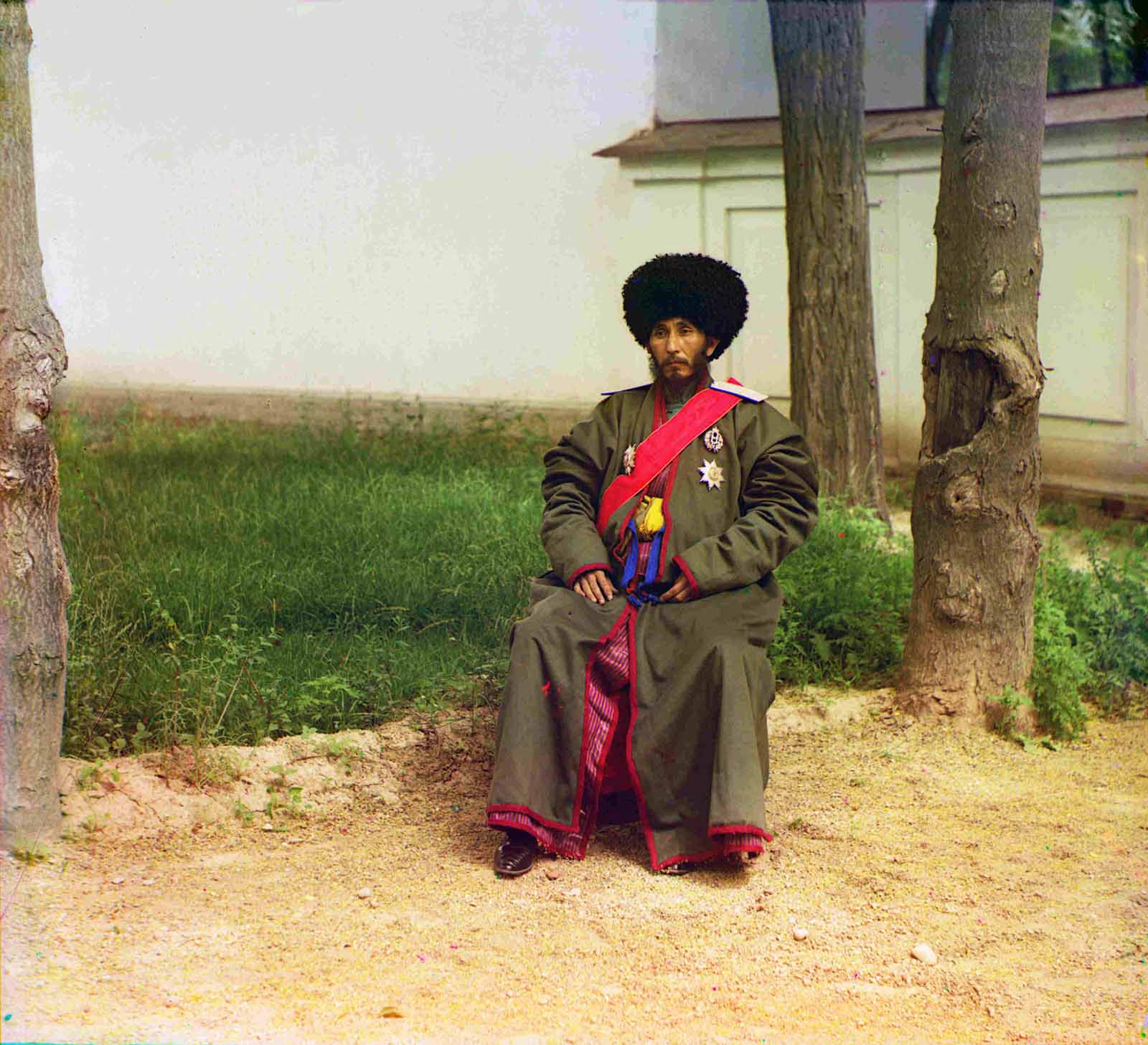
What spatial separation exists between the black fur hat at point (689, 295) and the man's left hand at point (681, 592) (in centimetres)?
74

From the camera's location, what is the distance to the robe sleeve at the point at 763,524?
400cm

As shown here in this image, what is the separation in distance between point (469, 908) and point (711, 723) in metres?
0.81

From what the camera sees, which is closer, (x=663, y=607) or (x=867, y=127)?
(x=663, y=607)

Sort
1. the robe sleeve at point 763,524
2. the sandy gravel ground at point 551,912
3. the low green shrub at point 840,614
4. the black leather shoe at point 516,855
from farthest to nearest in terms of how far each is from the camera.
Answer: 1. the low green shrub at point 840,614
2. the robe sleeve at point 763,524
3. the black leather shoe at point 516,855
4. the sandy gravel ground at point 551,912

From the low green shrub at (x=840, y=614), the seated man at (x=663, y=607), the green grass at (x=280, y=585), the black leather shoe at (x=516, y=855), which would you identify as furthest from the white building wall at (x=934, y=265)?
the black leather shoe at (x=516, y=855)

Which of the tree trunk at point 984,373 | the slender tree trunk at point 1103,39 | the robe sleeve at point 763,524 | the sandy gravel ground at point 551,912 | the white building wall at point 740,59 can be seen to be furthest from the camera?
the slender tree trunk at point 1103,39

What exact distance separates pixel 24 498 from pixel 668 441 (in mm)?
1758

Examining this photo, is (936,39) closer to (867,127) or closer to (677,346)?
(867,127)

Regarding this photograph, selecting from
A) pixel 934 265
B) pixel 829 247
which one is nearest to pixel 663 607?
pixel 829 247

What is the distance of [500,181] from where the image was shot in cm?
1030

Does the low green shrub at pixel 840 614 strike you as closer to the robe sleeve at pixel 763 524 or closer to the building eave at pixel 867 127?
the robe sleeve at pixel 763 524

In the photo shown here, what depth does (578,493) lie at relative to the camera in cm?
428

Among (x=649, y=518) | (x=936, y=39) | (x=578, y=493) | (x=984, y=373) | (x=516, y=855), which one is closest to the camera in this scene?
(x=516, y=855)

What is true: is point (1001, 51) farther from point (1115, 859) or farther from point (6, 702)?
point (6, 702)
